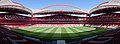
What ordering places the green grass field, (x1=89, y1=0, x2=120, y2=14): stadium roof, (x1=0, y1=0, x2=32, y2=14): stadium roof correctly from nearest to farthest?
the green grass field, (x1=0, y1=0, x2=32, y2=14): stadium roof, (x1=89, y1=0, x2=120, y2=14): stadium roof

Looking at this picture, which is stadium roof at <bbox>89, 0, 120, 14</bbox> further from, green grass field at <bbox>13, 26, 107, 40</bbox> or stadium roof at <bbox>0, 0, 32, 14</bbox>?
green grass field at <bbox>13, 26, 107, 40</bbox>

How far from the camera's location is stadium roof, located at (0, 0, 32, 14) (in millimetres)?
32281

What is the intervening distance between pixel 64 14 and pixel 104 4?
7660 millimetres

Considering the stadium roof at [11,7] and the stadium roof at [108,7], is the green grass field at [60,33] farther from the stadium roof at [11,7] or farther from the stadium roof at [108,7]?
the stadium roof at [108,7]

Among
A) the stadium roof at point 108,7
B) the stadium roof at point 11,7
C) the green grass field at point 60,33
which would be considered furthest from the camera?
the stadium roof at point 108,7

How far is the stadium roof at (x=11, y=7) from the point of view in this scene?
3228cm

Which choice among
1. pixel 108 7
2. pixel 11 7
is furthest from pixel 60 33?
pixel 108 7

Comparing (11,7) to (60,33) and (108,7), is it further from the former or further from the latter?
(108,7)

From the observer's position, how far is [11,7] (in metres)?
32.5

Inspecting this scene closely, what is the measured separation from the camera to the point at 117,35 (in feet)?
36.3

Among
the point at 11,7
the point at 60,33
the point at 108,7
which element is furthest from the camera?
the point at 108,7

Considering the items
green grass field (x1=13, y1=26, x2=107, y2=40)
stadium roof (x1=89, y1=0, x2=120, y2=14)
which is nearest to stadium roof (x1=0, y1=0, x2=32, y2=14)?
green grass field (x1=13, y1=26, x2=107, y2=40)

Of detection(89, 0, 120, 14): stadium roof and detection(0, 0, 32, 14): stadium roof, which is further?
detection(89, 0, 120, 14): stadium roof

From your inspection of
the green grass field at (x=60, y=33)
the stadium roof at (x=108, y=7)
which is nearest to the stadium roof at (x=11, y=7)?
the green grass field at (x=60, y=33)
